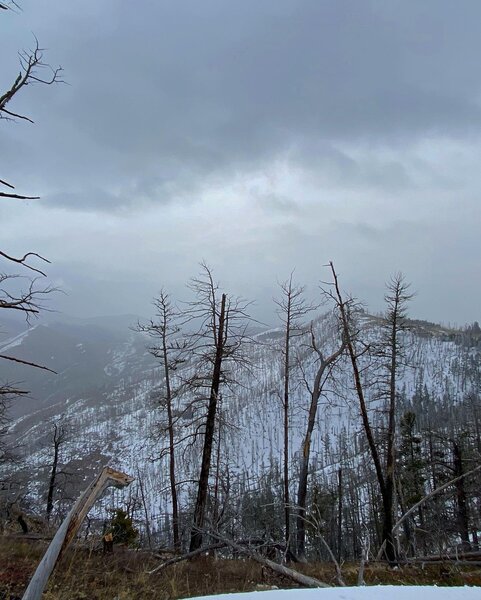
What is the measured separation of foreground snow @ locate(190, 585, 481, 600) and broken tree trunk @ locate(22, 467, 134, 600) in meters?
2.17

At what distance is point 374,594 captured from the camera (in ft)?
5.24

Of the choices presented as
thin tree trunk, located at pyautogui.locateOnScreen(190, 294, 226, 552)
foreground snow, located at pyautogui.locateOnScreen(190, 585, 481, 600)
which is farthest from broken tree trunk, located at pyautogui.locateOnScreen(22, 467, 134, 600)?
thin tree trunk, located at pyautogui.locateOnScreen(190, 294, 226, 552)

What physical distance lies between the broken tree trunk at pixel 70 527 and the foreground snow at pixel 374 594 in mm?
2166

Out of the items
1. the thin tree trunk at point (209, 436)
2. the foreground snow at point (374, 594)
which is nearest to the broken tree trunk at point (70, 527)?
the foreground snow at point (374, 594)

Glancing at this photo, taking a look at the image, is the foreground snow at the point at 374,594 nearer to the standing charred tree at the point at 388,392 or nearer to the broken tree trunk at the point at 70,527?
the broken tree trunk at the point at 70,527

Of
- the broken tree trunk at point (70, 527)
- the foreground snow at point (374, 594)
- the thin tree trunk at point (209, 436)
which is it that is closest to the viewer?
the foreground snow at point (374, 594)

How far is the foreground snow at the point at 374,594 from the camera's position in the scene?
1.54 m

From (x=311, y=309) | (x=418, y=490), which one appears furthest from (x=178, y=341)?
(x=418, y=490)

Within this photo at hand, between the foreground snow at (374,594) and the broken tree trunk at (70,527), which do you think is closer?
the foreground snow at (374,594)

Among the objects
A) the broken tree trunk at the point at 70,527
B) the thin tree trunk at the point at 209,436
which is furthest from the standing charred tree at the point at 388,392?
the broken tree trunk at the point at 70,527

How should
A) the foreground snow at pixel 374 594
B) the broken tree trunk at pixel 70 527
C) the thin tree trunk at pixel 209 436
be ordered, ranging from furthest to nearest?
the thin tree trunk at pixel 209 436, the broken tree trunk at pixel 70 527, the foreground snow at pixel 374 594

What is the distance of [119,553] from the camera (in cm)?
697

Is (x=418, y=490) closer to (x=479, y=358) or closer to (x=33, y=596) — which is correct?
(x=33, y=596)

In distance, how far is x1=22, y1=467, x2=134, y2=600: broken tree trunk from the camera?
2.96m
